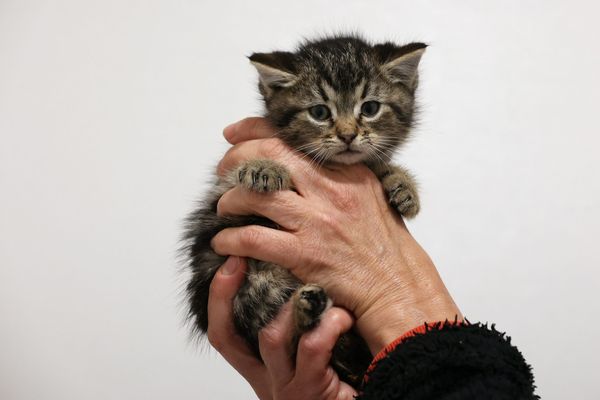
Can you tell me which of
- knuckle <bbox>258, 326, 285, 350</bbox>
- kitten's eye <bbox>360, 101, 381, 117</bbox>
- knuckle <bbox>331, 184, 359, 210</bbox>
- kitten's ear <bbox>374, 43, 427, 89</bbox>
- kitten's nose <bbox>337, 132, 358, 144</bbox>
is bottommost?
knuckle <bbox>258, 326, 285, 350</bbox>

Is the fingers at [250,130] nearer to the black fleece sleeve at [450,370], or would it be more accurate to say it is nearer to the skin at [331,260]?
the skin at [331,260]

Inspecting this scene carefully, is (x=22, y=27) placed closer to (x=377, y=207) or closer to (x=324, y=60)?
(x=324, y=60)

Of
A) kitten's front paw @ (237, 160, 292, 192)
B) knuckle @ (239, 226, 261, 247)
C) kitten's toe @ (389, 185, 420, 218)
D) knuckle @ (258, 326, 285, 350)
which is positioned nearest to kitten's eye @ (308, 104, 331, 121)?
kitten's front paw @ (237, 160, 292, 192)

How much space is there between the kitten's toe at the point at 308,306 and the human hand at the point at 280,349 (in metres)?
0.02

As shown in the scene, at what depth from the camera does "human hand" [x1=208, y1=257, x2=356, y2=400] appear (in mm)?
1343

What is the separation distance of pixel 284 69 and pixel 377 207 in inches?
22.1

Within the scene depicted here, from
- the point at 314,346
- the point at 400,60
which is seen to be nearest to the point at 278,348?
the point at 314,346

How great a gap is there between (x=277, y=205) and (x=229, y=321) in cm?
39

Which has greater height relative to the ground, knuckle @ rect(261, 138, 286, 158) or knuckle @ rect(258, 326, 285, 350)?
knuckle @ rect(261, 138, 286, 158)

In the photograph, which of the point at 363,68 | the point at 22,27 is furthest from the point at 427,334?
the point at 22,27

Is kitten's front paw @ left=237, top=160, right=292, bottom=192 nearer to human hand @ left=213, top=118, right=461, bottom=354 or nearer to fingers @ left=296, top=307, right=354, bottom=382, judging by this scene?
human hand @ left=213, top=118, right=461, bottom=354

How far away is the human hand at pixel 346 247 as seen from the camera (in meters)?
1.38

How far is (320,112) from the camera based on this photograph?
1.66 metres

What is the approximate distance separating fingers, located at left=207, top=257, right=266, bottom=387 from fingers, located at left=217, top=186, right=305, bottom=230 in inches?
6.6
